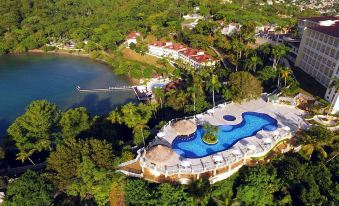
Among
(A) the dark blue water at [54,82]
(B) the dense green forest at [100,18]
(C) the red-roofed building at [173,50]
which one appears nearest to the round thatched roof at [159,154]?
(A) the dark blue water at [54,82]

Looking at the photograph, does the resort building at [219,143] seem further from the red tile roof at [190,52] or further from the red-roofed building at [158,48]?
the red-roofed building at [158,48]

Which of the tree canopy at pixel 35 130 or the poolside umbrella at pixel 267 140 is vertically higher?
the poolside umbrella at pixel 267 140

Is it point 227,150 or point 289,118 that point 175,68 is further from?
point 227,150

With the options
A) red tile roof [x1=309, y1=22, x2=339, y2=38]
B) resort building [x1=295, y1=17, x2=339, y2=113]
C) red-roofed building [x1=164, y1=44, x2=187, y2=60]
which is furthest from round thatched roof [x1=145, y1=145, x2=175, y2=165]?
red-roofed building [x1=164, y1=44, x2=187, y2=60]

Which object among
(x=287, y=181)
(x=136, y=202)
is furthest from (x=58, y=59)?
(x=287, y=181)

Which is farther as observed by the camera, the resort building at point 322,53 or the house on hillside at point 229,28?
the house on hillside at point 229,28

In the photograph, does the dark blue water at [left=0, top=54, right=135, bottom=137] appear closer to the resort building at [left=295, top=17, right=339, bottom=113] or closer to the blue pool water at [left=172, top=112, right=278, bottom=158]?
the blue pool water at [left=172, top=112, right=278, bottom=158]

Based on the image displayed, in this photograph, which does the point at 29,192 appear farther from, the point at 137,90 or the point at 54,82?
the point at 54,82

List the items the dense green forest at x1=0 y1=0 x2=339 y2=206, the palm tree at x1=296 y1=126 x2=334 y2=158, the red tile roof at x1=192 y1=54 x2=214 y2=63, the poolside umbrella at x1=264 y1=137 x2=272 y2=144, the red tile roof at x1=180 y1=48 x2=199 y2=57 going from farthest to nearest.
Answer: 1. the red tile roof at x1=180 y1=48 x2=199 y2=57
2. the red tile roof at x1=192 y1=54 x2=214 y2=63
3. the poolside umbrella at x1=264 y1=137 x2=272 y2=144
4. the palm tree at x1=296 y1=126 x2=334 y2=158
5. the dense green forest at x1=0 y1=0 x2=339 y2=206
